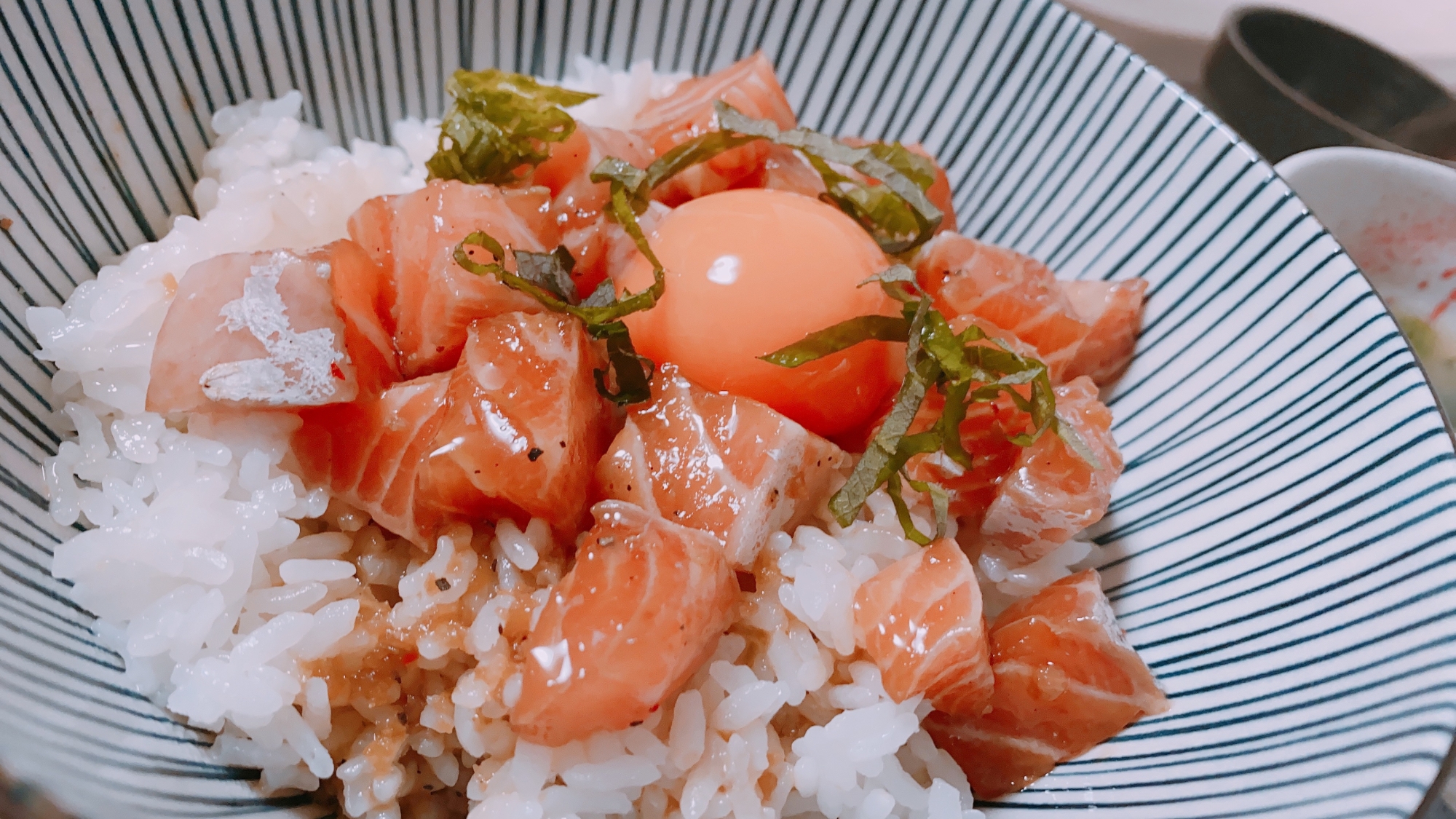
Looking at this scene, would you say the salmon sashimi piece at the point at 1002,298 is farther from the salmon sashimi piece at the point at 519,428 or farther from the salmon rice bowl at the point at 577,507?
the salmon sashimi piece at the point at 519,428

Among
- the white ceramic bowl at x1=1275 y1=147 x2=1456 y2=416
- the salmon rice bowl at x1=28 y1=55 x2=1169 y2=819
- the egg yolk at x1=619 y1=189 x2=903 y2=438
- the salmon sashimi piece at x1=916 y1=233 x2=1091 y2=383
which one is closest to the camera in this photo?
the salmon rice bowl at x1=28 y1=55 x2=1169 y2=819

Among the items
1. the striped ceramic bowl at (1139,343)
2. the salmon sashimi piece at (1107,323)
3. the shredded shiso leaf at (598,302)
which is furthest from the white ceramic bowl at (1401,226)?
the shredded shiso leaf at (598,302)

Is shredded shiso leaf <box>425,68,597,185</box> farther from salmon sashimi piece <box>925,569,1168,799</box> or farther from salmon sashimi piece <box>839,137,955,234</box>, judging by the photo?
salmon sashimi piece <box>925,569,1168,799</box>

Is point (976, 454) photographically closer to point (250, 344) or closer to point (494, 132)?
point (494, 132)

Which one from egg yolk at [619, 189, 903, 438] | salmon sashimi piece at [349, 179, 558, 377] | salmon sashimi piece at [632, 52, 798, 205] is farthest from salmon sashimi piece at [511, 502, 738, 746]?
salmon sashimi piece at [632, 52, 798, 205]

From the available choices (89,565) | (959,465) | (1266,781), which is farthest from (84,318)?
(1266,781)

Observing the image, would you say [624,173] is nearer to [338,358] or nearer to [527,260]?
[527,260]

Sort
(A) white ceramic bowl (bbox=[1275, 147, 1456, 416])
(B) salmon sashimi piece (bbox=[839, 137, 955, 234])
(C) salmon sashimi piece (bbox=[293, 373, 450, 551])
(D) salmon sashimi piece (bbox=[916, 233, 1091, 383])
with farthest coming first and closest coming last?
1. (A) white ceramic bowl (bbox=[1275, 147, 1456, 416])
2. (B) salmon sashimi piece (bbox=[839, 137, 955, 234])
3. (D) salmon sashimi piece (bbox=[916, 233, 1091, 383])
4. (C) salmon sashimi piece (bbox=[293, 373, 450, 551])

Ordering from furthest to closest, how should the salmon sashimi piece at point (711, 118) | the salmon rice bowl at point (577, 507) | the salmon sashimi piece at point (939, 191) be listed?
the salmon sashimi piece at point (939, 191), the salmon sashimi piece at point (711, 118), the salmon rice bowl at point (577, 507)
